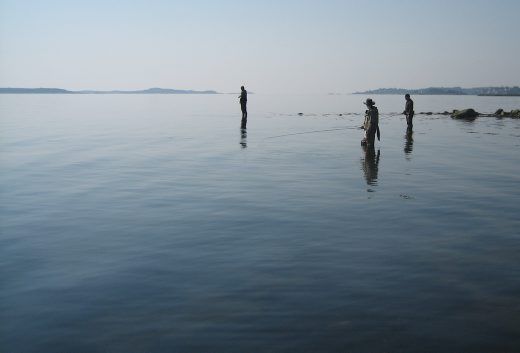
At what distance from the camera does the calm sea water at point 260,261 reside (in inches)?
227

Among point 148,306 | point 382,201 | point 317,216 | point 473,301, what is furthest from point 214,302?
point 382,201

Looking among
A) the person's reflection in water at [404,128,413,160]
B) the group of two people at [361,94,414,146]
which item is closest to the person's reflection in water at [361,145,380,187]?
the group of two people at [361,94,414,146]

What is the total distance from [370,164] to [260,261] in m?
12.5

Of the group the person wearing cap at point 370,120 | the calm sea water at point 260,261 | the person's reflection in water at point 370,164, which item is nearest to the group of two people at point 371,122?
the person wearing cap at point 370,120

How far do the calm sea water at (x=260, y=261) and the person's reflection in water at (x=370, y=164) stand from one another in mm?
211

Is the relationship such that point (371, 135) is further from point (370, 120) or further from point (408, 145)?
point (408, 145)

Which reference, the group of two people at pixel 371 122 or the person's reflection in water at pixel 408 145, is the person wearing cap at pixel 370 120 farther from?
the person's reflection in water at pixel 408 145

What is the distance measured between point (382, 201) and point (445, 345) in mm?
7396

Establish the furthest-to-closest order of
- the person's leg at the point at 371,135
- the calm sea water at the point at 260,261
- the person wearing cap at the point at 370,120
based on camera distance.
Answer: the person's leg at the point at 371,135 → the person wearing cap at the point at 370,120 → the calm sea water at the point at 260,261

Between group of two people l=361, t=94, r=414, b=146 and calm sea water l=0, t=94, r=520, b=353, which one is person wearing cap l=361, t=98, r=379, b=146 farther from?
calm sea water l=0, t=94, r=520, b=353

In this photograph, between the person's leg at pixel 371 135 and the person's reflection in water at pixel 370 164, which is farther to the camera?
the person's leg at pixel 371 135

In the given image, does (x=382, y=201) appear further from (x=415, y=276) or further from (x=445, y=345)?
(x=445, y=345)

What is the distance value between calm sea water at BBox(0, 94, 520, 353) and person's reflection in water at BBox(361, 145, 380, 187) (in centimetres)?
21

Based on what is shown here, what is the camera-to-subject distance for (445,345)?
17.9 feet
